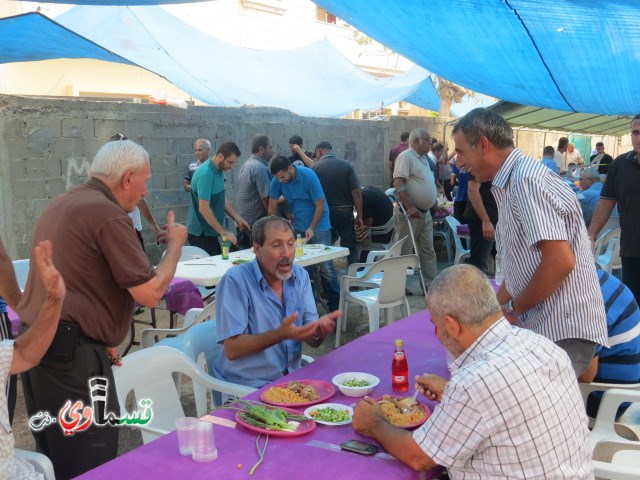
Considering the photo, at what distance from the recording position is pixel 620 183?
4.84m

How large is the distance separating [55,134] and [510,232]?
19.2 ft

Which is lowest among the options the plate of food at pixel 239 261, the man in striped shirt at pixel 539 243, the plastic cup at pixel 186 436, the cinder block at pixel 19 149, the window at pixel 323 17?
the plate of food at pixel 239 261

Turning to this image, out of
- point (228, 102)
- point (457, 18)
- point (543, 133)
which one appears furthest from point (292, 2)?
point (457, 18)

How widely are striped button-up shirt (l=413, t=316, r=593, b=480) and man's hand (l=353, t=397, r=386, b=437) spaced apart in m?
0.26

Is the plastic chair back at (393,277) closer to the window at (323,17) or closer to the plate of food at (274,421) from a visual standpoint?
the plate of food at (274,421)

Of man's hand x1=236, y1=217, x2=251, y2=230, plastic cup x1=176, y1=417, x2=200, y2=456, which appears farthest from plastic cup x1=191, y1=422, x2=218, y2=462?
man's hand x1=236, y1=217, x2=251, y2=230

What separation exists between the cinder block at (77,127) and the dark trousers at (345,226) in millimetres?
2934

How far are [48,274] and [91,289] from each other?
0.55 meters

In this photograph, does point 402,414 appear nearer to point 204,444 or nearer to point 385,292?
point 204,444

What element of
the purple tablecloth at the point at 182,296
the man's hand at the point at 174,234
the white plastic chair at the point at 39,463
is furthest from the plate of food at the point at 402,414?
the purple tablecloth at the point at 182,296

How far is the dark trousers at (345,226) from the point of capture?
→ 7598 millimetres

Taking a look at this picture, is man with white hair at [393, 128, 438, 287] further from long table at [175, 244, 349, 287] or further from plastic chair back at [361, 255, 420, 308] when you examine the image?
plastic chair back at [361, 255, 420, 308]

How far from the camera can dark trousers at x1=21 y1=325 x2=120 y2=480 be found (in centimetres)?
258

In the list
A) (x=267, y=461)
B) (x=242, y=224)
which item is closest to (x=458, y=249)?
(x=242, y=224)
